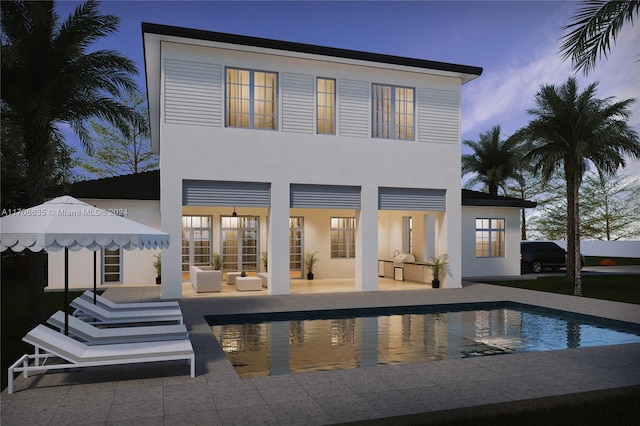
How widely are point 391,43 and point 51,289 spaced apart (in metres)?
62.1

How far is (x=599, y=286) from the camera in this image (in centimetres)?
1841

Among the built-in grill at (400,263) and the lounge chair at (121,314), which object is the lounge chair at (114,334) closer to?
the lounge chair at (121,314)

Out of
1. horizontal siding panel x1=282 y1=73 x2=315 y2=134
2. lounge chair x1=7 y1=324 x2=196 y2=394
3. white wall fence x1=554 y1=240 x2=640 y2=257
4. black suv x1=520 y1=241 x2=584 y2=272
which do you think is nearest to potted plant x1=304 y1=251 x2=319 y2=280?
horizontal siding panel x1=282 y1=73 x2=315 y2=134

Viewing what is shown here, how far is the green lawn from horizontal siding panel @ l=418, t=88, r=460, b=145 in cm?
598

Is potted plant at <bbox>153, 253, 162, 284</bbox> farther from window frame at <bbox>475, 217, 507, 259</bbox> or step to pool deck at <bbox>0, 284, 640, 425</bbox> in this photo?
window frame at <bbox>475, 217, 507, 259</bbox>

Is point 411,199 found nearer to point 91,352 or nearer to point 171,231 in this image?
point 171,231

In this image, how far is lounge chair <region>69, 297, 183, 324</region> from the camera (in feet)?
28.5

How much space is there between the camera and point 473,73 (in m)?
16.7

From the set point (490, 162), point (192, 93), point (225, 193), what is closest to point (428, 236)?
point (225, 193)

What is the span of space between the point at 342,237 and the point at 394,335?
36.8 feet

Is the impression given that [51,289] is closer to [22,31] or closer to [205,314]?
[205,314]

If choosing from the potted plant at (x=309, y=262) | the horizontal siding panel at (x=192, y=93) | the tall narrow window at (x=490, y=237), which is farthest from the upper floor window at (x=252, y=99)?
the tall narrow window at (x=490, y=237)

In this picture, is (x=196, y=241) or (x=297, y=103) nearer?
(x=297, y=103)

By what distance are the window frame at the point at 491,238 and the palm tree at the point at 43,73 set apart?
15980mm
